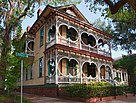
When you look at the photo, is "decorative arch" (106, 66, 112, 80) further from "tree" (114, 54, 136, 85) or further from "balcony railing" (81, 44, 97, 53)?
"tree" (114, 54, 136, 85)

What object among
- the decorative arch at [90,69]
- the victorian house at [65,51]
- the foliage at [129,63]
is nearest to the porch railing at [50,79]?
the victorian house at [65,51]

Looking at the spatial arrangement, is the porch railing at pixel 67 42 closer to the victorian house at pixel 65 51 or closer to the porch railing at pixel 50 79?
the victorian house at pixel 65 51

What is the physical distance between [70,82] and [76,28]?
6.54 meters

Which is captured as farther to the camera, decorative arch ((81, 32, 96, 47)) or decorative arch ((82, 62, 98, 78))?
decorative arch ((81, 32, 96, 47))

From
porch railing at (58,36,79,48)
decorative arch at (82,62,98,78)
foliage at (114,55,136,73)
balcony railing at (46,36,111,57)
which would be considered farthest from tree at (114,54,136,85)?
porch railing at (58,36,79,48)

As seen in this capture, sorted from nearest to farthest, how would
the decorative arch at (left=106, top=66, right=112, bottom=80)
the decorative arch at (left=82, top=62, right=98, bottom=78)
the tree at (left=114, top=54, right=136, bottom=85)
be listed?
the decorative arch at (left=82, top=62, right=98, bottom=78) < the decorative arch at (left=106, top=66, right=112, bottom=80) < the tree at (left=114, top=54, right=136, bottom=85)

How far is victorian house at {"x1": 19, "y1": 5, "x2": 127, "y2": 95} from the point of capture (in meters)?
19.3

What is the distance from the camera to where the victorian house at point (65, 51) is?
1930cm

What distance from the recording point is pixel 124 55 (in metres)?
37.2

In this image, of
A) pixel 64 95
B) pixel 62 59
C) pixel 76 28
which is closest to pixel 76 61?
pixel 62 59

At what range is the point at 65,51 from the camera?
1948 centimetres

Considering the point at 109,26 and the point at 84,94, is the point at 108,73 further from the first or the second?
the point at 109,26

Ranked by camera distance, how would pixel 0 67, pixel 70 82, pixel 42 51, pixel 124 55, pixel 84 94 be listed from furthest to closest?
pixel 124 55
pixel 42 51
pixel 70 82
pixel 84 94
pixel 0 67

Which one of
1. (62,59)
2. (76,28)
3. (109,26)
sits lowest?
(62,59)
